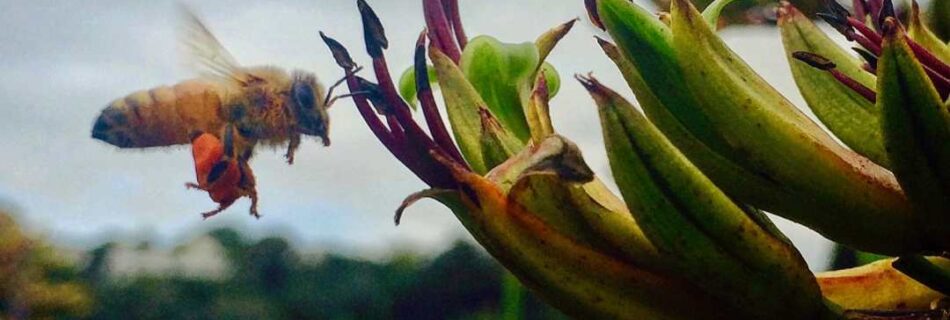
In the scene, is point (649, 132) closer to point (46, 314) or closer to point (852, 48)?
point (852, 48)

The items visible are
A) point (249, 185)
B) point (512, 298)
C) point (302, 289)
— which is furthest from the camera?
point (302, 289)

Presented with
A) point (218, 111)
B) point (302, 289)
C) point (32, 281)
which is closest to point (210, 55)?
point (218, 111)

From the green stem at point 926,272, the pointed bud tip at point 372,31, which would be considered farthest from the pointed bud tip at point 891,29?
the pointed bud tip at point 372,31

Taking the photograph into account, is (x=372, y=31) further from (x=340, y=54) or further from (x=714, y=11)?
(x=714, y=11)

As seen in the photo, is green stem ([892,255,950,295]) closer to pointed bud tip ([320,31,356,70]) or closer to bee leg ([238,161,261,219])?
pointed bud tip ([320,31,356,70])

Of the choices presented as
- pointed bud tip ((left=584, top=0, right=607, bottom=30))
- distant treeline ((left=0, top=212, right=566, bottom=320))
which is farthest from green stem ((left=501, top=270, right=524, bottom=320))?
distant treeline ((left=0, top=212, right=566, bottom=320))

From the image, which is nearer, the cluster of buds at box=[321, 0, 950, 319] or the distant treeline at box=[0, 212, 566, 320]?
the cluster of buds at box=[321, 0, 950, 319]
